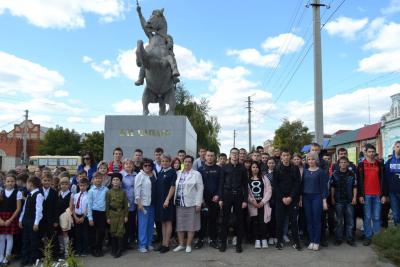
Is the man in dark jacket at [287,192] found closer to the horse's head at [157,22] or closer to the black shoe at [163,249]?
the black shoe at [163,249]

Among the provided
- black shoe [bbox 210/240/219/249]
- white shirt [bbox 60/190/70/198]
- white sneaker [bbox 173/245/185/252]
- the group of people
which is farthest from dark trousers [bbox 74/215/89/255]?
black shoe [bbox 210/240/219/249]

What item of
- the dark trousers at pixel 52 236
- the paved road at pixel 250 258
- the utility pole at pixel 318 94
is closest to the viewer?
the paved road at pixel 250 258

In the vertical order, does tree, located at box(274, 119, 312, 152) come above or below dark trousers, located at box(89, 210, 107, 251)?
above

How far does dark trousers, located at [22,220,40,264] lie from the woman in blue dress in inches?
77.2

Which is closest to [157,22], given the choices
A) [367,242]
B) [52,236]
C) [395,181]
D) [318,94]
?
[318,94]

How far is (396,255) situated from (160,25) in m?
8.66

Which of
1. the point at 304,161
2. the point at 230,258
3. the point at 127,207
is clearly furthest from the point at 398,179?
the point at 127,207

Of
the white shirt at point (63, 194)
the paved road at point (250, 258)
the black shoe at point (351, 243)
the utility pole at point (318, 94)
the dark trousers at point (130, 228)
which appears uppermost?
the utility pole at point (318, 94)

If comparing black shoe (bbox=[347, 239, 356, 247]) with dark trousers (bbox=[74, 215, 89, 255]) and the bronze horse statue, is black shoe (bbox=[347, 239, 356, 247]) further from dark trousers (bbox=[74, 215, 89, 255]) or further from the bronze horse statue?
the bronze horse statue

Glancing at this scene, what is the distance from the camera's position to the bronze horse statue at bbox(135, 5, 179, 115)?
35.1 feet

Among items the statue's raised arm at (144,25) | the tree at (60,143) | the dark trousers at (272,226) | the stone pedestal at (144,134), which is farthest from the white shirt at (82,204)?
the tree at (60,143)

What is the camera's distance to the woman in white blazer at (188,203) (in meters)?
6.64

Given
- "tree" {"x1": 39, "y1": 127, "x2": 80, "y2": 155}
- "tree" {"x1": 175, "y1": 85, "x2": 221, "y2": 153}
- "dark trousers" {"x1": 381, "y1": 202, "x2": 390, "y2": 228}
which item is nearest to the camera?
"dark trousers" {"x1": 381, "y1": 202, "x2": 390, "y2": 228}

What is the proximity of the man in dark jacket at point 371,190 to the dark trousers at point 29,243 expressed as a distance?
5487 mm
